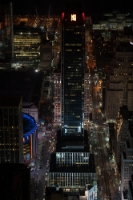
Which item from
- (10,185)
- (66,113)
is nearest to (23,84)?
(66,113)

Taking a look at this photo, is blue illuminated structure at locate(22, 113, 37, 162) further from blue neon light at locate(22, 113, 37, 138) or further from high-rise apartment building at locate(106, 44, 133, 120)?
high-rise apartment building at locate(106, 44, 133, 120)

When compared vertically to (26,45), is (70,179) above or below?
below

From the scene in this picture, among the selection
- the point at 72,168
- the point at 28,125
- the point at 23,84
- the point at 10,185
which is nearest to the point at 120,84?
the point at 28,125

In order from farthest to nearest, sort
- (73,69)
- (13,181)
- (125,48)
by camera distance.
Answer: (125,48) < (73,69) < (13,181)

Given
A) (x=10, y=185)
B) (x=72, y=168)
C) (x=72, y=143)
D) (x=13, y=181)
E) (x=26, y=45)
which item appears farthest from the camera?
(x=26, y=45)

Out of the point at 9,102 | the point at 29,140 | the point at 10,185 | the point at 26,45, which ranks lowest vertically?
the point at 29,140

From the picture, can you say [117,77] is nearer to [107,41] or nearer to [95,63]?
[95,63]

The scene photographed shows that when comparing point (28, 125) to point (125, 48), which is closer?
point (28, 125)

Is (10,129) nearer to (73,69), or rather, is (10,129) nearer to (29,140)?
(29,140)

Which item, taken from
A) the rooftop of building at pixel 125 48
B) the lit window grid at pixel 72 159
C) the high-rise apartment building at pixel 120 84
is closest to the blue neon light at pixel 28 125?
the lit window grid at pixel 72 159
